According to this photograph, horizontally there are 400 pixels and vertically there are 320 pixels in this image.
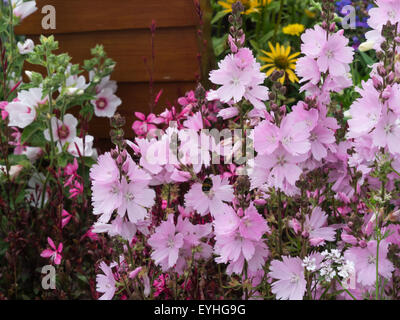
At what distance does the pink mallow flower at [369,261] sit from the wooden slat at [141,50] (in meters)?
1.38

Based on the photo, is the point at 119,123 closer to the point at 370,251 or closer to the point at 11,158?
the point at 370,251

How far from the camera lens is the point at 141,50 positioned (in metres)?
2.40

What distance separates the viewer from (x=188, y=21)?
2.30 metres

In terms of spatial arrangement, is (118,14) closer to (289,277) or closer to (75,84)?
(75,84)

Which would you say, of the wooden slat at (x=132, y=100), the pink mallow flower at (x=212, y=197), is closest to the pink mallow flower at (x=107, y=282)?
the pink mallow flower at (x=212, y=197)

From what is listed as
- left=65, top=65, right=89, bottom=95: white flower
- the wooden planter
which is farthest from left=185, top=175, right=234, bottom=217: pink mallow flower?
the wooden planter

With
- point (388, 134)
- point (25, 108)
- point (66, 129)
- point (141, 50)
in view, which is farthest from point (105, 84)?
point (388, 134)

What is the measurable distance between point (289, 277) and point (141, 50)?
1554 millimetres

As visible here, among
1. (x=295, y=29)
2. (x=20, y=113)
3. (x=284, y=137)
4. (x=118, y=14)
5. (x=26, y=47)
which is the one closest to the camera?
(x=284, y=137)

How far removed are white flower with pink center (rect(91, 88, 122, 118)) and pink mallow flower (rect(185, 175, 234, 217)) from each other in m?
1.33

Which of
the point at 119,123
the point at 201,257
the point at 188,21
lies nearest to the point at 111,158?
the point at 119,123

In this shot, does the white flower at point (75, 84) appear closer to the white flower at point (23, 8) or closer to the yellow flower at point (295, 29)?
the white flower at point (23, 8)

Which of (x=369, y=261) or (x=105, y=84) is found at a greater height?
(x=105, y=84)

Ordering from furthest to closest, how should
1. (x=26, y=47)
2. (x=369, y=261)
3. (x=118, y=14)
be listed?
(x=118, y=14), (x=26, y=47), (x=369, y=261)
